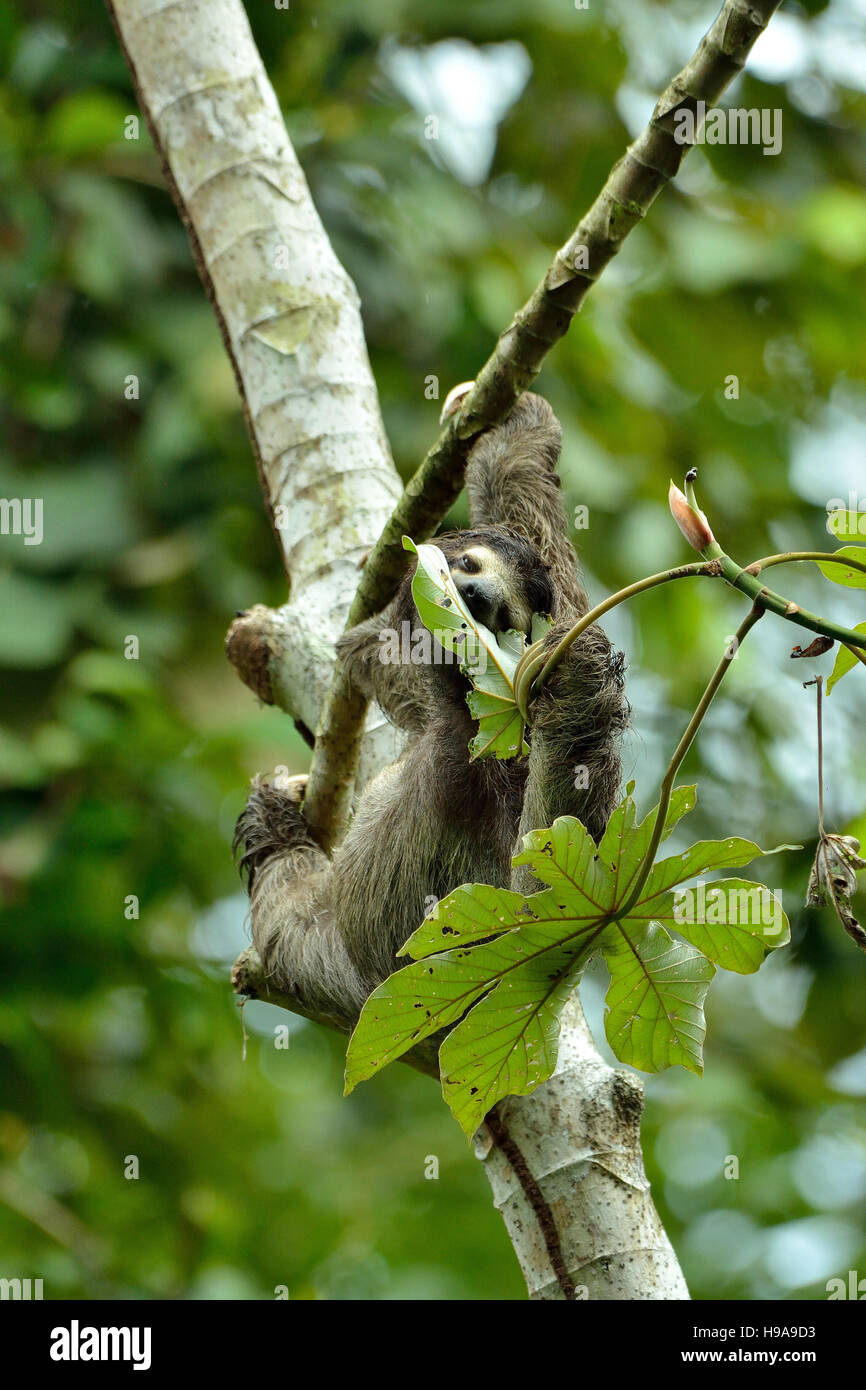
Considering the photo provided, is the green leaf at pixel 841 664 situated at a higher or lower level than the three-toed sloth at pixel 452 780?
lower

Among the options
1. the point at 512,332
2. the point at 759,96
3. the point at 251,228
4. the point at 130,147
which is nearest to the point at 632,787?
the point at 512,332

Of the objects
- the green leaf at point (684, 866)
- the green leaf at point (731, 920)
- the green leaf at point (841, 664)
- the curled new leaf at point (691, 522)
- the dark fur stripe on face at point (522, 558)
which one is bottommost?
the green leaf at point (731, 920)

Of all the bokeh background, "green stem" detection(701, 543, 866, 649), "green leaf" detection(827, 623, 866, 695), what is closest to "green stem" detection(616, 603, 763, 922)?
"green stem" detection(701, 543, 866, 649)

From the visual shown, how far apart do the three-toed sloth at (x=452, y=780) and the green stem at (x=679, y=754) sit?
0.65 metres

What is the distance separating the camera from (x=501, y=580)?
12.2 ft

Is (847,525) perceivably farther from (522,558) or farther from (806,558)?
(522,558)

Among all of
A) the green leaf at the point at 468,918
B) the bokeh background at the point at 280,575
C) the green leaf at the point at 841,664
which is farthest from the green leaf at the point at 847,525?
the bokeh background at the point at 280,575

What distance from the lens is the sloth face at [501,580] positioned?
353 centimetres

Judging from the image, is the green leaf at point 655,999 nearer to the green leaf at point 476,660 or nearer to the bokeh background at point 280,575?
the green leaf at point 476,660

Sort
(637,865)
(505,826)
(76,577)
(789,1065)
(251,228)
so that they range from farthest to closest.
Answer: (789,1065), (76,577), (251,228), (505,826), (637,865)

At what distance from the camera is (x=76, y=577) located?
740cm

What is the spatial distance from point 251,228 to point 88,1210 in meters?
6.11

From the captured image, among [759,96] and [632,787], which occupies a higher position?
[759,96]

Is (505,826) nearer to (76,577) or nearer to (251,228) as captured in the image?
(251,228)
